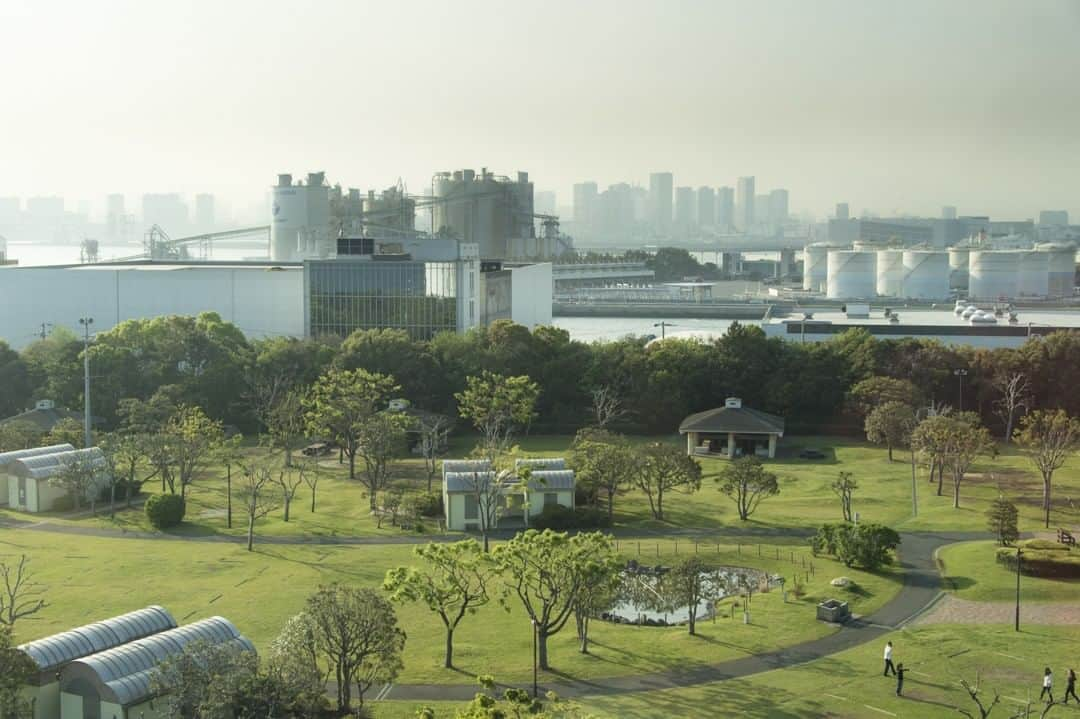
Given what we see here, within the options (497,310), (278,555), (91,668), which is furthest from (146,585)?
(497,310)

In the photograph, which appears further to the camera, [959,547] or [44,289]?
[44,289]

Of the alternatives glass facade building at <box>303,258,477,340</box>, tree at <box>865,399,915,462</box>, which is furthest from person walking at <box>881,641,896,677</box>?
glass facade building at <box>303,258,477,340</box>

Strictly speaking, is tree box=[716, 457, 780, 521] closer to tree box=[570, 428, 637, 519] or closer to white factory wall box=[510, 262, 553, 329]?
tree box=[570, 428, 637, 519]

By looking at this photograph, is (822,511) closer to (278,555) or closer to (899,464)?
(899,464)

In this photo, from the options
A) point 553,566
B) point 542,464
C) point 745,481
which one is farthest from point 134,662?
point 745,481

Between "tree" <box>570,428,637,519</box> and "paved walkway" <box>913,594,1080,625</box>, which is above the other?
"tree" <box>570,428,637,519</box>

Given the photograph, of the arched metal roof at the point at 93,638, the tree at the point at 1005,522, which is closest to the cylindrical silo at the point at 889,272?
the tree at the point at 1005,522

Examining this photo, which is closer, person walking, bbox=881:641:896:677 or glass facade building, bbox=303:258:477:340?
person walking, bbox=881:641:896:677
